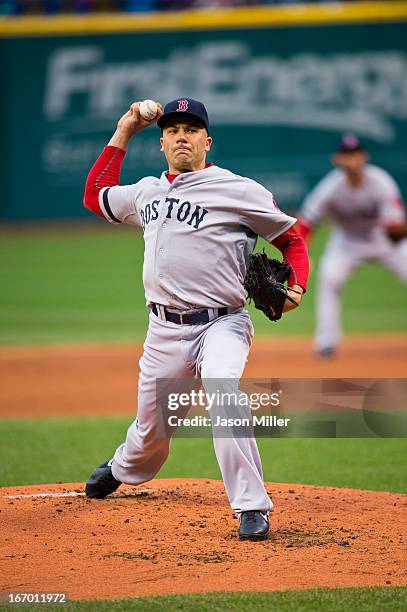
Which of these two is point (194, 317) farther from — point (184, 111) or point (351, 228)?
point (351, 228)

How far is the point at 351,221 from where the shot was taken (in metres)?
11.5

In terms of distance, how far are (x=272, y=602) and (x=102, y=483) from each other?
5.80ft

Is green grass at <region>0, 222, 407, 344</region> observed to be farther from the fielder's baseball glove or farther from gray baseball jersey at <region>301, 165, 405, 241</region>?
the fielder's baseball glove

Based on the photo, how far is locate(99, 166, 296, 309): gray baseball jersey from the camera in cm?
490

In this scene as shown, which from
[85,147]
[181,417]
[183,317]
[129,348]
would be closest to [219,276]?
[183,317]

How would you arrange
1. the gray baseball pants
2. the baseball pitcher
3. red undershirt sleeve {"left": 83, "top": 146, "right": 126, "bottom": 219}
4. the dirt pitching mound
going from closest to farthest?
the dirt pitching mound
the gray baseball pants
the baseball pitcher
red undershirt sleeve {"left": 83, "top": 146, "right": 126, "bottom": 219}

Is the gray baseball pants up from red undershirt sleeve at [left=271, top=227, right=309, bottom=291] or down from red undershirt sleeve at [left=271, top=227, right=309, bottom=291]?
down

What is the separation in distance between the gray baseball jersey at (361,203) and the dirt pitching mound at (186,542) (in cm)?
570

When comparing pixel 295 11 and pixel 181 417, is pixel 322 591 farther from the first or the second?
pixel 295 11

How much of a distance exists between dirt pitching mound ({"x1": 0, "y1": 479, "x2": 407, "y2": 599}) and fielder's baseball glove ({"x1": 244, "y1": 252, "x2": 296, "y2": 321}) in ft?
3.60

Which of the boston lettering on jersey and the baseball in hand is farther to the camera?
the baseball in hand
